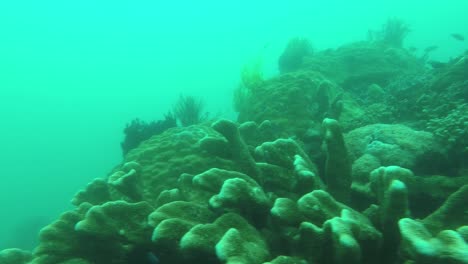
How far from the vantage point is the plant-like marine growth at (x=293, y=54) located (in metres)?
14.4

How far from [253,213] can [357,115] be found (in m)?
5.76

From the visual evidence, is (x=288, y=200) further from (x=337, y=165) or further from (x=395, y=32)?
(x=395, y=32)

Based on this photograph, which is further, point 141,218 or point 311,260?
point 141,218

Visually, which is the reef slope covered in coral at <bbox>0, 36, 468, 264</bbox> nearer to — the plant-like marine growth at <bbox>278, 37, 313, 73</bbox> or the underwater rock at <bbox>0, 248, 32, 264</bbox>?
the underwater rock at <bbox>0, 248, 32, 264</bbox>

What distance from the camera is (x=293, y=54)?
47.8 ft

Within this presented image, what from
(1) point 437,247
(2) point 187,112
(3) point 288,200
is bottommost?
(1) point 437,247

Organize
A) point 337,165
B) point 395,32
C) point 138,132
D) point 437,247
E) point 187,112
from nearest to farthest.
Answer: point 437,247
point 337,165
point 138,132
point 187,112
point 395,32

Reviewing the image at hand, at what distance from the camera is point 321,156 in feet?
18.1

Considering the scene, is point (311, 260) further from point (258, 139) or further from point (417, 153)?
point (258, 139)

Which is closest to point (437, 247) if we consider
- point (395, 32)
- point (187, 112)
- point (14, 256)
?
point (14, 256)

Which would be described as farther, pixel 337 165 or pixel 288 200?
pixel 337 165

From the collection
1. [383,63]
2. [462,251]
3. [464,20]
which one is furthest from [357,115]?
[464,20]

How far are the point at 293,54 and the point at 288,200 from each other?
1215 centimetres

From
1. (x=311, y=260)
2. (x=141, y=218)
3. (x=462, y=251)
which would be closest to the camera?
(x=462, y=251)
